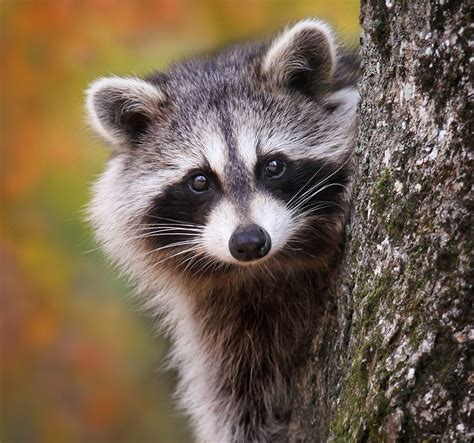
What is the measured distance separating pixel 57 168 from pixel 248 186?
3.14 metres

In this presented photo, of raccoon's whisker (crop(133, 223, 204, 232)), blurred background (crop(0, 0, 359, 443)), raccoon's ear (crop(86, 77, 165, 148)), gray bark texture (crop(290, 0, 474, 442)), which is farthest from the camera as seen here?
blurred background (crop(0, 0, 359, 443))

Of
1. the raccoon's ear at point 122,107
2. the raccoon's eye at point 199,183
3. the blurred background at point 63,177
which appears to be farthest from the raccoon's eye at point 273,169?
the blurred background at point 63,177

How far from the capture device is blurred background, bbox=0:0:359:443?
6.04 meters

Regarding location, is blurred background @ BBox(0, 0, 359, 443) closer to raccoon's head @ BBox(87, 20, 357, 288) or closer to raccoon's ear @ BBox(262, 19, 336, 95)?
raccoon's head @ BBox(87, 20, 357, 288)

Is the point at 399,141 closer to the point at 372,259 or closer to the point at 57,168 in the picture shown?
the point at 372,259

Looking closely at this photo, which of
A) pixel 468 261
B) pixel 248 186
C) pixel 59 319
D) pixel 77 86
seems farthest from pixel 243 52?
pixel 59 319

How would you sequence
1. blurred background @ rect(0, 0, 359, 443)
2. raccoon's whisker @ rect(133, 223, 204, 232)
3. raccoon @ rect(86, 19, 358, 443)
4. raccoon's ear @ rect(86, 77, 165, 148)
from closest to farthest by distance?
raccoon @ rect(86, 19, 358, 443) → raccoon's whisker @ rect(133, 223, 204, 232) → raccoon's ear @ rect(86, 77, 165, 148) → blurred background @ rect(0, 0, 359, 443)

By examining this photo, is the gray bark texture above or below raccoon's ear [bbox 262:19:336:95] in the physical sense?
below

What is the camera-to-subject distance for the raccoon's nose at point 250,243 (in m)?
3.10

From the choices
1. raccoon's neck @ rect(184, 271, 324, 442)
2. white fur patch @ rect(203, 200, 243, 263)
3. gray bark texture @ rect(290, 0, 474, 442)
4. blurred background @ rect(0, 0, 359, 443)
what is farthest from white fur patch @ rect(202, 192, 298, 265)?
blurred background @ rect(0, 0, 359, 443)

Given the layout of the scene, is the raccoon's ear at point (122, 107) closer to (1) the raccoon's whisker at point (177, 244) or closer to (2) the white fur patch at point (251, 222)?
(1) the raccoon's whisker at point (177, 244)

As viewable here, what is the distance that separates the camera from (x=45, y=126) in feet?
20.0

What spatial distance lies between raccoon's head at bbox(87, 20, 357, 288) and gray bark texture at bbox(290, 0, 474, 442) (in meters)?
0.64

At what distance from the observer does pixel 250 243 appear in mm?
3096
